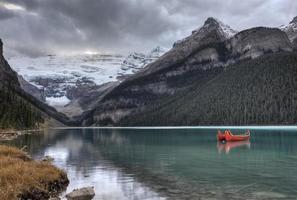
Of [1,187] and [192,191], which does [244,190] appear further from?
[1,187]

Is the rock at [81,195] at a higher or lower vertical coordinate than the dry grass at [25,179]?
lower

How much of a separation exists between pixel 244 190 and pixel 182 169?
16.7m

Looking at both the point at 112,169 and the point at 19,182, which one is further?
the point at 112,169

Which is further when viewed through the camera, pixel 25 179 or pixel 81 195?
pixel 81 195

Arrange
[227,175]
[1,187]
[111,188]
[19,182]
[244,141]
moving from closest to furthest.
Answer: [1,187], [19,182], [111,188], [227,175], [244,141]

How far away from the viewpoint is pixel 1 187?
27453mm

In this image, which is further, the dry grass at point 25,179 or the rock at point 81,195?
the rock at point 81,195

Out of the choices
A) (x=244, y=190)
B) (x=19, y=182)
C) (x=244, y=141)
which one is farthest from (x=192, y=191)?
(x=244, y=141)

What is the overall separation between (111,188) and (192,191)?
7.09m

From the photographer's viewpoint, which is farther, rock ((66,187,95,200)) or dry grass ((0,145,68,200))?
rock ((66,187,95,200))

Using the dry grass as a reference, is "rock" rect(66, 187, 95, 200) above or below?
below

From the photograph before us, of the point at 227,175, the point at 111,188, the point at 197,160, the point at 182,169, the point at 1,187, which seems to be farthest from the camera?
the point at 197,160

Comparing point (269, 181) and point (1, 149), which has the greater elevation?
point (1, 149)

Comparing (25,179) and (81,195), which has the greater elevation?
(25,179)
